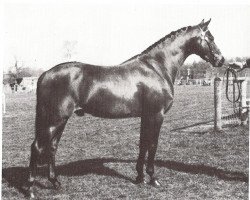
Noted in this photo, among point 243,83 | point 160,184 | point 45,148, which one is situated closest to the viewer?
point 45,148

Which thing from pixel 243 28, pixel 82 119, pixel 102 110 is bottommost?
pixel 82 119

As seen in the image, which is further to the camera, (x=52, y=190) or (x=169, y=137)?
(x=169, y=137)

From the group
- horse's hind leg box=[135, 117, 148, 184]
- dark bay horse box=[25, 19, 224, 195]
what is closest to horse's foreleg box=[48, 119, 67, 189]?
dark bay horse box=[25, 19, 224, 195]

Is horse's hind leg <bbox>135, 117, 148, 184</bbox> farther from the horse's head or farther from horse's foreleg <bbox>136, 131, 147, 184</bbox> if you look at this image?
the horse's head

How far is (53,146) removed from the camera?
5227 millimetres

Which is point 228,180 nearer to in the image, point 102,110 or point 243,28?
point 102,110

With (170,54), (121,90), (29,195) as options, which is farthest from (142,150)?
(29,195)

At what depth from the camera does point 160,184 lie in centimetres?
550

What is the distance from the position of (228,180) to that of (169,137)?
149 inches

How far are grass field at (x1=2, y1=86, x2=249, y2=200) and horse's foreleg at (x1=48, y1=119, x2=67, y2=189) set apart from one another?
0.16 meters

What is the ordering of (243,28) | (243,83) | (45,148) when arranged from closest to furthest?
(45,148) → (243,28) → (243,83)

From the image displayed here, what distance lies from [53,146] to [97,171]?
1.25m

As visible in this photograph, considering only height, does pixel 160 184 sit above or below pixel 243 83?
below

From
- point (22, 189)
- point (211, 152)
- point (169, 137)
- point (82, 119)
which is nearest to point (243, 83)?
point (169, 137)
